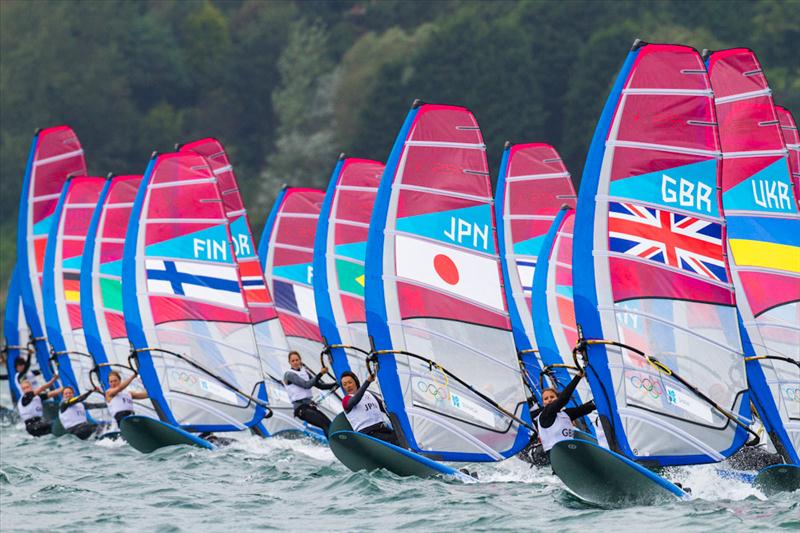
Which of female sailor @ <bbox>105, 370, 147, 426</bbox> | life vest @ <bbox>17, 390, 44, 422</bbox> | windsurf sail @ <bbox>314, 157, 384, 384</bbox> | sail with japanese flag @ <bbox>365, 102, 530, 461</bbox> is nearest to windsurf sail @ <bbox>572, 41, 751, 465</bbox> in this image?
sail with japanese flag @ <bbox>365, 102, 530, 461</bbox>

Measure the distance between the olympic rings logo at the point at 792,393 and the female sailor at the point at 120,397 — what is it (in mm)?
7929

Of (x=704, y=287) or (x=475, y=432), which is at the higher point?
(x=704, y=287)

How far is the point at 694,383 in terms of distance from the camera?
1309cm

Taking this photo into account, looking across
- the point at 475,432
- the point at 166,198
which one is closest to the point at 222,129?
the point at 166,198

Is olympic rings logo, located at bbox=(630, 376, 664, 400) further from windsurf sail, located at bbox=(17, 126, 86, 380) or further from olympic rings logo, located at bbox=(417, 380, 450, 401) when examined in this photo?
windsurf sail, located at bbox=(17, 126, 86, 380)

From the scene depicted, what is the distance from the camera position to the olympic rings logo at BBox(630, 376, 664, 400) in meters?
13.0

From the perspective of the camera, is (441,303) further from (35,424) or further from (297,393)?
(35,424)

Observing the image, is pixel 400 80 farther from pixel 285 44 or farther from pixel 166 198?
pixel 166 198

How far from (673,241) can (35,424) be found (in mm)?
11663

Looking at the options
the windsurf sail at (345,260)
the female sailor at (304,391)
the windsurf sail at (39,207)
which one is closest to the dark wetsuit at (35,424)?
the windsurf sail at (39,207)

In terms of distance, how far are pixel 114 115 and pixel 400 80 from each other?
14.5m

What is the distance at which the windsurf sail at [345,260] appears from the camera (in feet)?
62.5

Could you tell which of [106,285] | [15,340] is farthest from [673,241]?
[15,340]

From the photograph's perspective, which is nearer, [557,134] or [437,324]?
[437,324]
